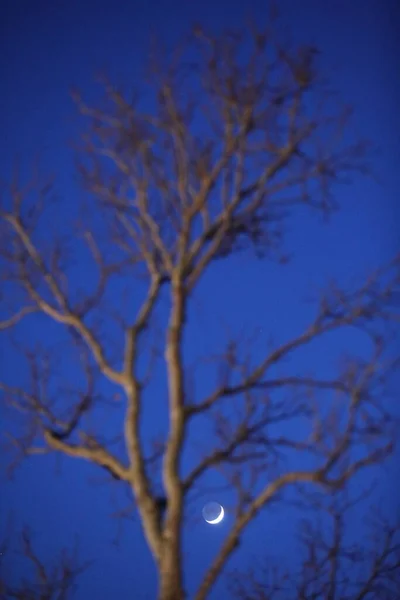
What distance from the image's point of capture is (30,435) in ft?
17.1

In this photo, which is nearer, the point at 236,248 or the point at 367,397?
the point at 367,397

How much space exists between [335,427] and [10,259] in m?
3.72

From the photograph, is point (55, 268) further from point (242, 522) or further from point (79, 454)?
point (242, 522)

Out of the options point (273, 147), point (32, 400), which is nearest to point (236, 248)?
point (273, 147)

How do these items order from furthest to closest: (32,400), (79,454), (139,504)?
(32,400) → (79,454) → (139,504)

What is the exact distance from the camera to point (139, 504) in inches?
173

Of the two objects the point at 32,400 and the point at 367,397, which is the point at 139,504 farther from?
the point at 367,397

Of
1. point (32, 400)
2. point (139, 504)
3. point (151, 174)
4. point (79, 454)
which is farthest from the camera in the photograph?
point (151, 174)

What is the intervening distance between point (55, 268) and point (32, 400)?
136 centimetres

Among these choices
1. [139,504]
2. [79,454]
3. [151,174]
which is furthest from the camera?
[151,174]

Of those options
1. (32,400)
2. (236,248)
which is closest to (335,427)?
(236,248)

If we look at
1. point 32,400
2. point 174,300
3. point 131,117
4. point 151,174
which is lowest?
point 32,400

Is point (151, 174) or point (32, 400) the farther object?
point (151, 174)

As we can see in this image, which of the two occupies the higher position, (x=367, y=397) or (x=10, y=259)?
(x=10, y=259)
